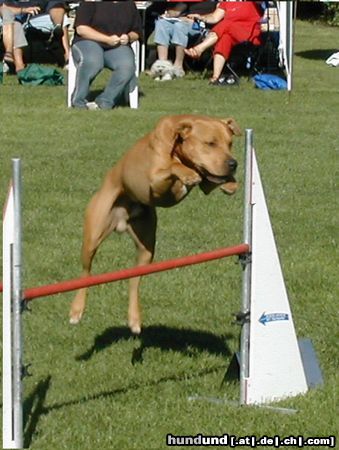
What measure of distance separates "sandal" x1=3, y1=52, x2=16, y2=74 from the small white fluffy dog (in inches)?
80.7

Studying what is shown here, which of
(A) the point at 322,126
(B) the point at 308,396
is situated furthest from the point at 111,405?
(A) the point at 322,126

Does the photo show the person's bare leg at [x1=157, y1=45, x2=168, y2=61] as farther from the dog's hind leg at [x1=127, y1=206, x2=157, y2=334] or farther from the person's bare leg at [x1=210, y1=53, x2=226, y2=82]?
the dog's hind leg at [x1=127, y1=206, x2=157, y2=334]

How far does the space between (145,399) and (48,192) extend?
466 centimetres

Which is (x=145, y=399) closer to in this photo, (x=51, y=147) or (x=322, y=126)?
(x=51, y=147)

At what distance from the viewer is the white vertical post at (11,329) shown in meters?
4.81

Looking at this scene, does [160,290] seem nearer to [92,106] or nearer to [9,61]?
[92,106]

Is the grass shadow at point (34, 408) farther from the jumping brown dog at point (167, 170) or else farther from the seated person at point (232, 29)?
the seated person at point (232, 29)

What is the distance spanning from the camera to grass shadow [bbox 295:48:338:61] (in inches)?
803

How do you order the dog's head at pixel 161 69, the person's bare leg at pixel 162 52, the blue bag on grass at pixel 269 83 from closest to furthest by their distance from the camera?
the blue bag on grass at pixel 269 83 → the dog's head at pixel 161 69 → the person's bare leg at pixel 162 52

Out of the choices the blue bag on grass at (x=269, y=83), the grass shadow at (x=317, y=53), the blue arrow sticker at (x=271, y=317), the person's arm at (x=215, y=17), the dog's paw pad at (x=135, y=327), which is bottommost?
the grass shadow at (x=317, y=53)

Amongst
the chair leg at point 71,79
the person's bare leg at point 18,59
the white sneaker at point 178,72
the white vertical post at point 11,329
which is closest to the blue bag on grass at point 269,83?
the white sneaker at point 178,72

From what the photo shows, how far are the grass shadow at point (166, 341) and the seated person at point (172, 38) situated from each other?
10400 millimetres

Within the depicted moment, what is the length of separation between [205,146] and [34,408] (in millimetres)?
1482

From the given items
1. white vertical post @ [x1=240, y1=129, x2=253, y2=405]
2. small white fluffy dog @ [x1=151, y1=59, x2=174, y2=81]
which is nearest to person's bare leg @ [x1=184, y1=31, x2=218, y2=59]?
small white fluffy dog @ [x1=151, y1=59, x2=174, y2=81]
